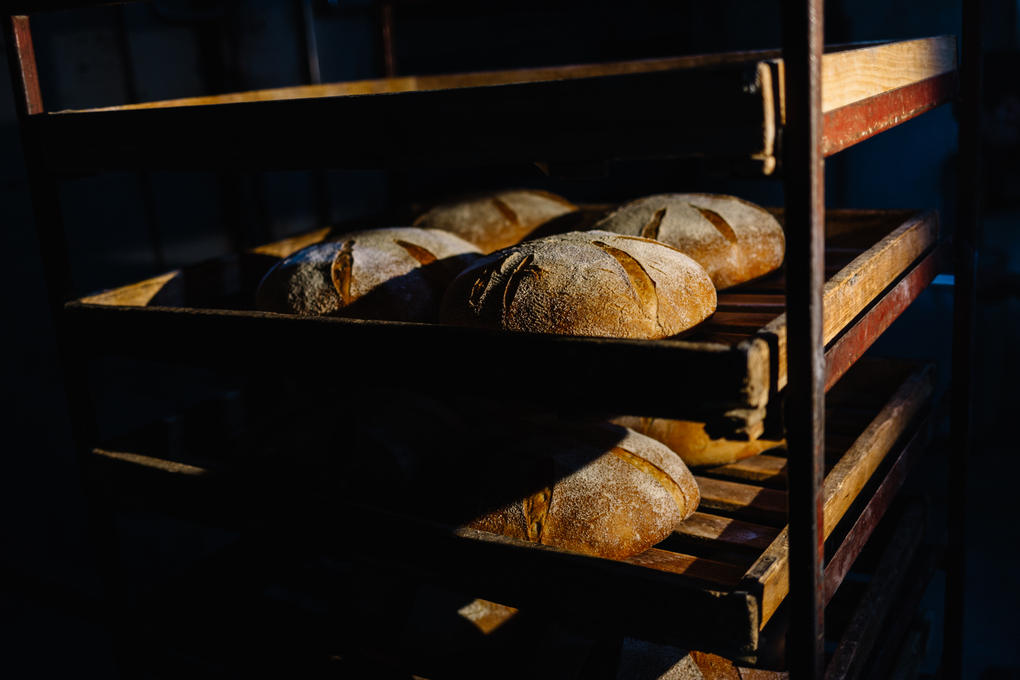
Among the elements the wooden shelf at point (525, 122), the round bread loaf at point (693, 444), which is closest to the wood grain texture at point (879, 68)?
the wooden shelf at point (525, 122)

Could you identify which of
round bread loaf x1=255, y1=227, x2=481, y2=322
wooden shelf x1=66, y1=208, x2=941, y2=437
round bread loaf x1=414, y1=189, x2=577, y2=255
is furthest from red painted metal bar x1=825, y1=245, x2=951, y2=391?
round bread loaf x1=414, y1=189, x2=577, y2=255

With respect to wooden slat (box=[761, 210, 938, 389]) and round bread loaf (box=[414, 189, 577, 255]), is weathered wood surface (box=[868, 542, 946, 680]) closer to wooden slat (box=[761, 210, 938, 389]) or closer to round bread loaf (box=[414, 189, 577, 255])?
wooden slat (box=[761, 210, 938, 389])

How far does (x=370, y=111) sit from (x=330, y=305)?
515 mm

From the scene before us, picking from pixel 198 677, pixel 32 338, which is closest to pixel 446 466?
pixel 198 677

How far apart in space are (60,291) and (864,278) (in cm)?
147

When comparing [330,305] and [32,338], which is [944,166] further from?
[32,338]

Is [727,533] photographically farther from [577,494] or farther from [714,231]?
[714,231]

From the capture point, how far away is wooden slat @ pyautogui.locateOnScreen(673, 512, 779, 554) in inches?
55.7

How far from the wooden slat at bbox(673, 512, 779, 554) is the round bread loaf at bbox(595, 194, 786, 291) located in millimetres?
494

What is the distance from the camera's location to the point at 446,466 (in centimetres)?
159

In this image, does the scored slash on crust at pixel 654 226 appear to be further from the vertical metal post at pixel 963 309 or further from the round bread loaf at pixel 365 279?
the vertical metal post at pixel 963 309

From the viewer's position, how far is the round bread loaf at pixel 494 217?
2.12 m

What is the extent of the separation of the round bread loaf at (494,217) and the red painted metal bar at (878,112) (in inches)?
38.6

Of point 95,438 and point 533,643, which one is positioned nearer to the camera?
point 533,643
